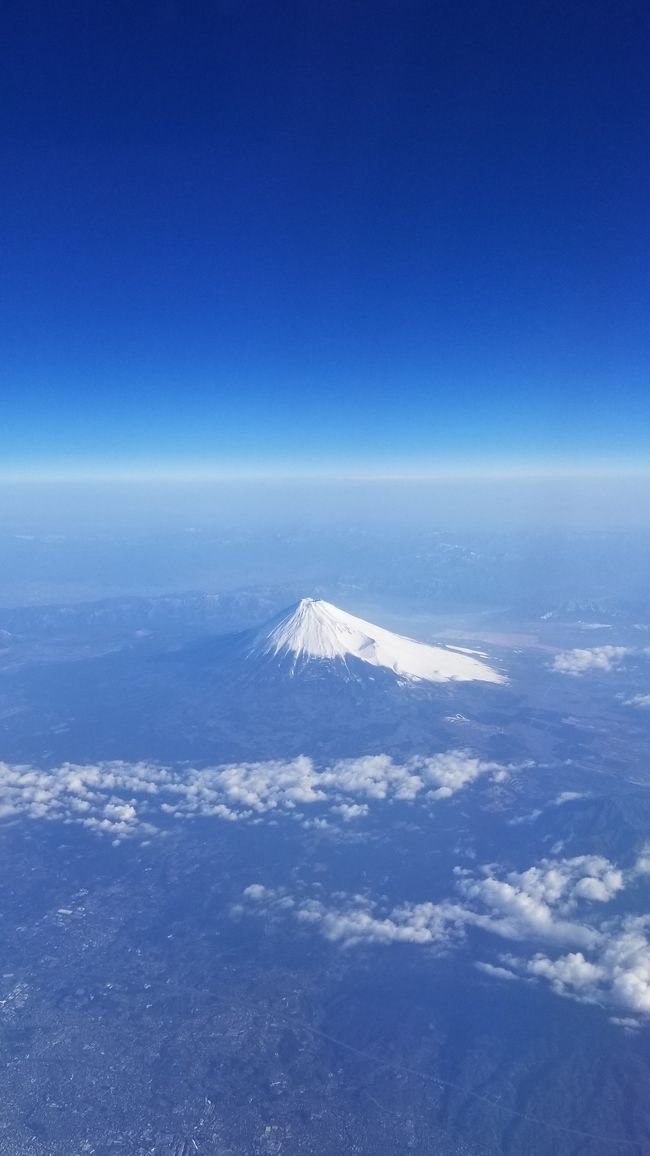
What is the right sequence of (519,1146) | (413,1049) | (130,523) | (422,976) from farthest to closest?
1. (130,523)
2. (422,976)
3. (413,1049)
4. (519,1146)

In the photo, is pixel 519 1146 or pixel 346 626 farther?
pixel 346 626

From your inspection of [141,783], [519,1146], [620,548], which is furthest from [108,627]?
[620,548]

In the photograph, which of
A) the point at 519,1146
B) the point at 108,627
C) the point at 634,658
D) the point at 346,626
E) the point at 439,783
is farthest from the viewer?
the point at 108,627

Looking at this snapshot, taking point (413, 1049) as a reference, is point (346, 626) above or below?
above

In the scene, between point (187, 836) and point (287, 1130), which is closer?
point (287, 1130)

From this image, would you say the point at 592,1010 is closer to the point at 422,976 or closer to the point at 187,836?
the point at 422,976

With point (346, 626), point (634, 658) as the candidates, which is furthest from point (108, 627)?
point (634, 658)

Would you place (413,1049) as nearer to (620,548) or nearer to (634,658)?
(634,658)
